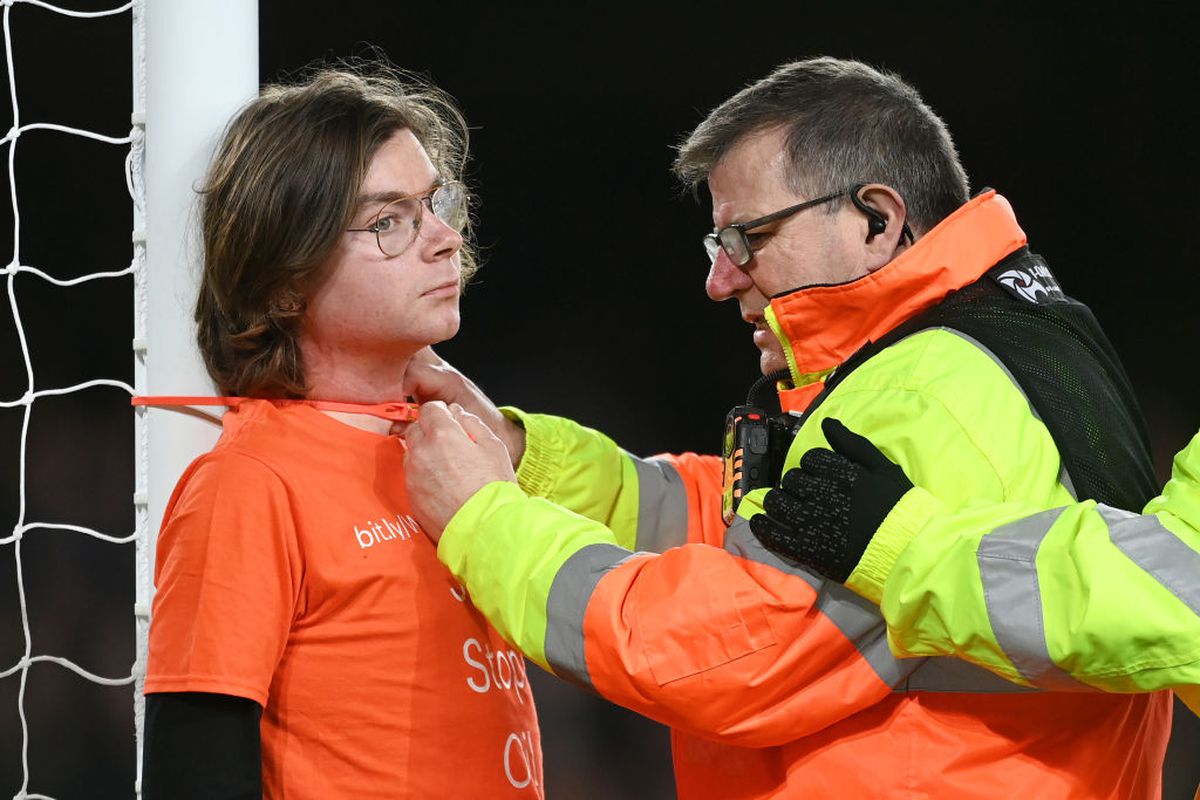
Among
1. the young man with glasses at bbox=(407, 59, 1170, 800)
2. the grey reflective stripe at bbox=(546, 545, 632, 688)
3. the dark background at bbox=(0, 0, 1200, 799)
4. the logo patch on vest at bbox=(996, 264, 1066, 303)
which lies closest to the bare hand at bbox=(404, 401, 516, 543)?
the young man with glasses at bbox=(407, 59, 1170, 800)

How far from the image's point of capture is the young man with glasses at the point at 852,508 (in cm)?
98

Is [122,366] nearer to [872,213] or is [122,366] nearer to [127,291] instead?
[127,291]

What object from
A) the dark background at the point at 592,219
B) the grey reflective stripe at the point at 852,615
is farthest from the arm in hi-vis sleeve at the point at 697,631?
the dark background at the point at 592,219

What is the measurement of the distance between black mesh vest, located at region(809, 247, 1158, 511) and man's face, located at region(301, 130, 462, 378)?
13.5 inches

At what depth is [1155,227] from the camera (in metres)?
3.16

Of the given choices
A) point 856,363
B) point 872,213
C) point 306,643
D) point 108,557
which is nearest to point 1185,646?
point 856,363

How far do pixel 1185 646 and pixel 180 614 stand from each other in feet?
2.30

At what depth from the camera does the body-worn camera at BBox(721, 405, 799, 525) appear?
1109 millimetres

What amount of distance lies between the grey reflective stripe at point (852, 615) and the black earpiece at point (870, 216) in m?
0.31

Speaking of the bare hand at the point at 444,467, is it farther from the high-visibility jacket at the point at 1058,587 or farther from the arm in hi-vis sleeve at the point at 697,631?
the high-visibility jacket at the point at 1058,587

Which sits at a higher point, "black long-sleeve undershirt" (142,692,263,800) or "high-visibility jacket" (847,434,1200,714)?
"high-visibility jacket" (847,434,1200,714)

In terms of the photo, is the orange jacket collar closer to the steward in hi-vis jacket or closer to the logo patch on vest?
the logo patch on vest

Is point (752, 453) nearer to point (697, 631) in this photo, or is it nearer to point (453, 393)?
point (697, 631)

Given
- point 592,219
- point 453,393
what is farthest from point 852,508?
point 592,219
